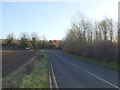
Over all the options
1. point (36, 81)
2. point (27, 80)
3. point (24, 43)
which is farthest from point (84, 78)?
point (24, 43)

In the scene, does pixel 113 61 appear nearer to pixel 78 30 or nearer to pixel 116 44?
pixel 116 44

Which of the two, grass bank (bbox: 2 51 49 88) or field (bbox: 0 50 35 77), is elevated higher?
grass bank (bbox: 2 51 49 88)

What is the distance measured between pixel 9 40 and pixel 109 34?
84967 millimetres

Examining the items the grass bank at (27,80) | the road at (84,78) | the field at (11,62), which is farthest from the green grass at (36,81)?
the field at (11,62)

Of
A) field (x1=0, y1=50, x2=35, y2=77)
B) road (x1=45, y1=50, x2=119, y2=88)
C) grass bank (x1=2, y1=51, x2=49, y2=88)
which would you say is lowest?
field (x1=0, y1=50, x2=35, y2=77)

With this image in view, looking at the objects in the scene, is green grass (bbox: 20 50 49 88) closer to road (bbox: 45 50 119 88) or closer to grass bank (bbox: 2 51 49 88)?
grass bank (bbox: 2 51 49 88)

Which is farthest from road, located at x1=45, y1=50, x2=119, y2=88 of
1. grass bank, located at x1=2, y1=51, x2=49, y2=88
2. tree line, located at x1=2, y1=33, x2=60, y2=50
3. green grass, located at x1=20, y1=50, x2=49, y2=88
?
tree line, located at x1=2, y1=33, x2=60, y2=50

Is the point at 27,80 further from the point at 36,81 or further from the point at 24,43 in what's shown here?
the point at 24,43

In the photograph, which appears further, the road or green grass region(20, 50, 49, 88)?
the road

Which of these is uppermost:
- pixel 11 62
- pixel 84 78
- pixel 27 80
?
pixel 27 80

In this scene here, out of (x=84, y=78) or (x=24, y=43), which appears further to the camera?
(x=24, y=43)

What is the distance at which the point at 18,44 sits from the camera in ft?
457

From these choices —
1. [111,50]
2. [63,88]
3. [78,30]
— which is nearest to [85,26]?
[78,30]

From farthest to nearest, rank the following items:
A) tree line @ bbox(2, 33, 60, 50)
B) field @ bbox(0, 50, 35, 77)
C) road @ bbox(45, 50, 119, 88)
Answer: tree line @ bbox(2, 33, 60, 50)
field @ bbox(0, 50, 35, 77)
road @ bbox(45, 50, 119, 88)
